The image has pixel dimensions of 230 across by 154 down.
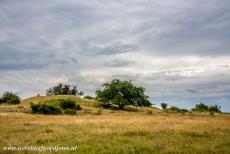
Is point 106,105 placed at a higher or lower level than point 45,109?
higher

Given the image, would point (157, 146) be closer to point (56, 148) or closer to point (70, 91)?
point (56, 148)

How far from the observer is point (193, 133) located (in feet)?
77.6

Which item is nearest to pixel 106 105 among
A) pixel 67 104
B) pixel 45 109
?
pixel 67 104

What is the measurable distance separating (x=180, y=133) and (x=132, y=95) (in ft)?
215

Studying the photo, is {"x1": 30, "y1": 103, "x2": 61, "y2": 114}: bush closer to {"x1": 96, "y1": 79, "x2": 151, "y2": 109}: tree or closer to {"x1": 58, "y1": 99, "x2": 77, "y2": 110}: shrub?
{"x1": 58, "y1": 99, "x2": 77, "y2": 110}: shrub

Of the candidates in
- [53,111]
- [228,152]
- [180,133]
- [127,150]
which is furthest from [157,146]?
[53,111]

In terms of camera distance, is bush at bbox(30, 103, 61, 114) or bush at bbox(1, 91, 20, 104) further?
bush at bbox(1, 91, 20, 104)

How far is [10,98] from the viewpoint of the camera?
294 feet

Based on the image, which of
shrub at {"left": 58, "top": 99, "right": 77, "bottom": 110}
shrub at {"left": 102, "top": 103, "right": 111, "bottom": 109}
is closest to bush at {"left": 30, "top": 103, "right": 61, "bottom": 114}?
shrub at {"left": 58, "top": 99, "right": 77, "bottom": 110}

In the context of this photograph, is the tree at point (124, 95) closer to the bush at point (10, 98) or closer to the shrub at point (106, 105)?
the shrub at point (106, 105)

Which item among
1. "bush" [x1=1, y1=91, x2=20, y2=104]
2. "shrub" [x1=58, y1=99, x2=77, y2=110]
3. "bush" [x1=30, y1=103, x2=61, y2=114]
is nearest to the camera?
"bush" [x1=30, y1=103, x2=61, y2=114]

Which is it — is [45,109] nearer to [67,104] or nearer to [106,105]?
[67,104]

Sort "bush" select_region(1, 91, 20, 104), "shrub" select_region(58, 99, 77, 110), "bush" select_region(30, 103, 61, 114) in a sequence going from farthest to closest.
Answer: "bush" select_region(1, 91, 20, 104)
"shrub" select_region(58, 99, 77, 110)
"bush" select_region(30, 103, 61, 114)

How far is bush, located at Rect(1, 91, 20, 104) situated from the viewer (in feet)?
285
